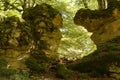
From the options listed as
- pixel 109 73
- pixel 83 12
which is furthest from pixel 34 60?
pixel 83 12

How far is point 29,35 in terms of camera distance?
28.2 feet

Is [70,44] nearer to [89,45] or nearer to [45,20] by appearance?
[89,45]

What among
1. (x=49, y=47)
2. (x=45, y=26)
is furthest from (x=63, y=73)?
(x=45, y=26)

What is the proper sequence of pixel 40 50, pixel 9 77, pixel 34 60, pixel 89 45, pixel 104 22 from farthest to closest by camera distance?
1. pixel 89 45
2. pixel 104 22
3. pixel 40 50
4. pixel 34 60
5. pixel 9 77

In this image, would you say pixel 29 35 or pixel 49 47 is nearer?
pixel 29 35

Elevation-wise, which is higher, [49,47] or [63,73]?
[49,47]

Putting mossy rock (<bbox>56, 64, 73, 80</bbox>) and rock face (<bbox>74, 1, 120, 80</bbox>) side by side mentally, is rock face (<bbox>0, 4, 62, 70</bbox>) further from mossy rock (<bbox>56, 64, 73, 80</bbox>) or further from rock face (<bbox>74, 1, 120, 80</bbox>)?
rock face (<bbox>74, 1, 120, 80</bbox>)

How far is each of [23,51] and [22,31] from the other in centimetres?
73

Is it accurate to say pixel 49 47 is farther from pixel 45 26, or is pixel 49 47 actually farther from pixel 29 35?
pixel 29 35

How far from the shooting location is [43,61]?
8.51 metres

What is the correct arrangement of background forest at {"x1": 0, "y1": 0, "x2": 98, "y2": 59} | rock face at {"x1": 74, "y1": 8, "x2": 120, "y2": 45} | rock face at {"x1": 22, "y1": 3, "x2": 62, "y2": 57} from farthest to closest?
background forest at {"x1": 0, "y1": 0, "x2": 98, "y2": 59} < rock face at {"x1": 74, "y1": 8, "x2": 120, "y2": 45} < rock face at {"x1": 22, "y1": 3, "x2": 62, "y2": 57}

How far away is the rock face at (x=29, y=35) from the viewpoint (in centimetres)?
814

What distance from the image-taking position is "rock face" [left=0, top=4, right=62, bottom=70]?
26.7 ft

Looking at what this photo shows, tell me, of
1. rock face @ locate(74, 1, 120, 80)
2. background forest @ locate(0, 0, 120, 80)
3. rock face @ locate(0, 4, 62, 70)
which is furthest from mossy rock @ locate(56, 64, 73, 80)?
rock face @ locate(0, 4, 62, 70)
